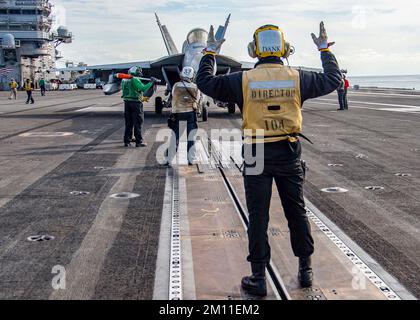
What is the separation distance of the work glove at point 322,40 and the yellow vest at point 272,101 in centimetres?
59

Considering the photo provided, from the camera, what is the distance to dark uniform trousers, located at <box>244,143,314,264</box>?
466 cm

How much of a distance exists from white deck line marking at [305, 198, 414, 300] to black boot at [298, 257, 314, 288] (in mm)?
602

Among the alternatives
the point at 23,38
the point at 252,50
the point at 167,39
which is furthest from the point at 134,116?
the point at 23,38

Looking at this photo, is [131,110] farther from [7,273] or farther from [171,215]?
[7,273]

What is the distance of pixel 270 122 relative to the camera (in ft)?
15.2

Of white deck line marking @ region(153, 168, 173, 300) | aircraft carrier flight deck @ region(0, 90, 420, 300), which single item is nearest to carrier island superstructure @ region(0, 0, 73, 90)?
aircraft carrier flight deck @ region(0, 90, 420, 300)

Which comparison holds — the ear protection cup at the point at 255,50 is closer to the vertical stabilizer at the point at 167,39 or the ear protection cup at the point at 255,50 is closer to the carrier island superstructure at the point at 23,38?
the vertical stabilizer at the point at 167,39

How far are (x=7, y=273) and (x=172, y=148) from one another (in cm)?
697

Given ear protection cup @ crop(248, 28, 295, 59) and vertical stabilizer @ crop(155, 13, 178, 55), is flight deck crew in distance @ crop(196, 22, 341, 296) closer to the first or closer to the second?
ear protection cup @ crop(248, 28, 295, 59)

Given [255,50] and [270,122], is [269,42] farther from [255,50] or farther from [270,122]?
[270,122]

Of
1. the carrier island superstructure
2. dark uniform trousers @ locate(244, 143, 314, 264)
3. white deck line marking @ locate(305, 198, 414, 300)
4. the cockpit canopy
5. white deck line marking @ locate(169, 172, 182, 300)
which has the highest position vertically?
the carrier island superstructure

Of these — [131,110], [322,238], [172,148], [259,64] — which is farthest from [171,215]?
[131,110]

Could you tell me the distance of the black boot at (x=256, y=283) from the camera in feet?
14.7

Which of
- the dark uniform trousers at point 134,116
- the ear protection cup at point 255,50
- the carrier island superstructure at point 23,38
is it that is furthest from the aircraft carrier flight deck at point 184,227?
the carrier island superstructure at point 23,38
